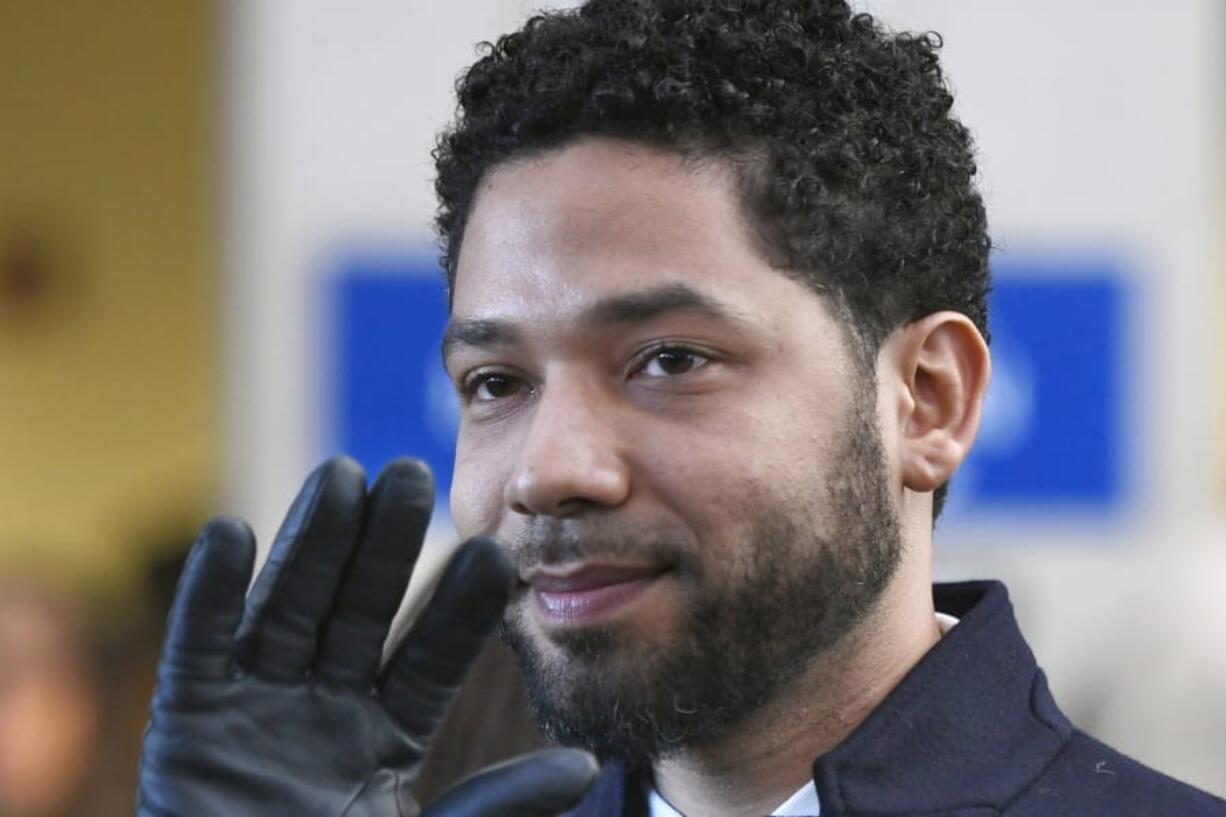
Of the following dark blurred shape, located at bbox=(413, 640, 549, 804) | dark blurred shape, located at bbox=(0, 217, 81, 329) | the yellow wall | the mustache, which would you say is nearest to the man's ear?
the mustache

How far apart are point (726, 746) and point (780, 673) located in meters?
0.09

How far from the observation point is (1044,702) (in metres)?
A: 2.06

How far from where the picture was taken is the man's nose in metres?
1.90

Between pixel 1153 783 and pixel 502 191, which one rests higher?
pixel 502 191

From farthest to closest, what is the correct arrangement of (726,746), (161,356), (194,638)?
(161,356) < (726,746) < (194,638)

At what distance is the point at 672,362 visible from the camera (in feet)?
6.38

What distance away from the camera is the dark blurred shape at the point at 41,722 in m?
4.50

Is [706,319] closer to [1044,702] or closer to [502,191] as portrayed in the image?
[502,191]

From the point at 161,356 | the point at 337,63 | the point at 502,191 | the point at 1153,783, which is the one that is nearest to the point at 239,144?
the point at 337,63

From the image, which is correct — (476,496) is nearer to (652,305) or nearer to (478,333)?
(478,333)

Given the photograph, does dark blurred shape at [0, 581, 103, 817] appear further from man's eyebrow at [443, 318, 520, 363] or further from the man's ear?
the man's ear

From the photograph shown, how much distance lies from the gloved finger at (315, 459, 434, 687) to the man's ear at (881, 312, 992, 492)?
0.47m

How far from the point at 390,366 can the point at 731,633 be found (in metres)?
3.26

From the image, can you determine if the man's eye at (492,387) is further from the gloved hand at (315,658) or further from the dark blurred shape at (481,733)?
the dark blurred shape at (481,733)
